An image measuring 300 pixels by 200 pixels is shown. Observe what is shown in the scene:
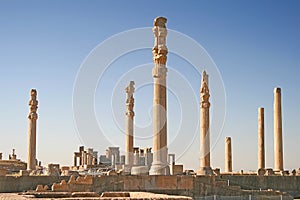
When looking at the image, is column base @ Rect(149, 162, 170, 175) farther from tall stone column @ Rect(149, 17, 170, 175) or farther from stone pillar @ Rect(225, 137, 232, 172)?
stone pillar @ Rect(225, 137, 232, 172)

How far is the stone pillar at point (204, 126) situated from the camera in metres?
26.3

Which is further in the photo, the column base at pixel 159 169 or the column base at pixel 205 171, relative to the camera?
the column base at pixel 205 171

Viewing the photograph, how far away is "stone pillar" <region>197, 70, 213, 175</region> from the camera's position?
26.3 m

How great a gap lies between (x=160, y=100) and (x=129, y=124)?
33.5ft

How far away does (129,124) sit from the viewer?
103 feet

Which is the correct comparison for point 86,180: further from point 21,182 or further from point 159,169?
point 21,182

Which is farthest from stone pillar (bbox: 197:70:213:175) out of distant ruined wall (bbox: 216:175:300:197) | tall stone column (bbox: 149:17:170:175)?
tall stone column (bbox: 149:17:170:175)

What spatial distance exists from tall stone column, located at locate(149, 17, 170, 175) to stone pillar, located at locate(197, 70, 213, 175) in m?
5.20

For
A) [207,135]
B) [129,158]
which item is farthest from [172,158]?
[207,135]

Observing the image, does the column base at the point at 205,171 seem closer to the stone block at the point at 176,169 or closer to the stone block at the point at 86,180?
the stone block at the point at 176,169

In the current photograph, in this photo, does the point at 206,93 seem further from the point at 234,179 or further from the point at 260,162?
the point at 260,162

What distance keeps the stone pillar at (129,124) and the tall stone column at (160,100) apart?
9.76m

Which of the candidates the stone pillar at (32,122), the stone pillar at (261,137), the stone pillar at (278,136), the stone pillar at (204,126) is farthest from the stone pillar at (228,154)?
the stone pillar at (32,122)

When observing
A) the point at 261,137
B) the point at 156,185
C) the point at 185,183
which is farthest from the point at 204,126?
the point at 261,137
